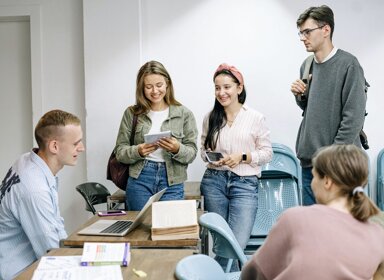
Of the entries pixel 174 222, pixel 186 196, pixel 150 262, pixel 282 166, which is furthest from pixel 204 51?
pixel 150 262

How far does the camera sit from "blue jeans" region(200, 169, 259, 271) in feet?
10.7

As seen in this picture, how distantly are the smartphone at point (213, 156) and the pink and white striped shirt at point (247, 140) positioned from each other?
0.22 ft

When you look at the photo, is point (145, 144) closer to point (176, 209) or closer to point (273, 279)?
point (176, 209)

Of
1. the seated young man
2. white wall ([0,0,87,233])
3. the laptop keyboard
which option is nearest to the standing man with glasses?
the laptop keyboard

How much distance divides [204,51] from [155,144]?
154cm

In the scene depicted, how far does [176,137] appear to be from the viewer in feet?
11.0

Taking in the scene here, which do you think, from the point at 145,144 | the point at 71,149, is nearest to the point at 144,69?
the point at 145,144

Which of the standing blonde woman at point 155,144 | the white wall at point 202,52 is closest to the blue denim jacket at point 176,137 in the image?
the standing blonde woman at point 155,144

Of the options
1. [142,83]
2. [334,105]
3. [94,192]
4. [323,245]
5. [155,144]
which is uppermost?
[142,83]

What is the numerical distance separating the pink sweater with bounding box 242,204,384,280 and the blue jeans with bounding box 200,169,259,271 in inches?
64.5

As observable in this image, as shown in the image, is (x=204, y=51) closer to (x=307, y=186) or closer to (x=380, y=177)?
(x=307, y=186)

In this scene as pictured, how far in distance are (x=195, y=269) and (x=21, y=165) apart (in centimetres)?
107

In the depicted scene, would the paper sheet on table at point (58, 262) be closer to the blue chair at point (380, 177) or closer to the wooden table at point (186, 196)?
the wooden table at point (186, 196)

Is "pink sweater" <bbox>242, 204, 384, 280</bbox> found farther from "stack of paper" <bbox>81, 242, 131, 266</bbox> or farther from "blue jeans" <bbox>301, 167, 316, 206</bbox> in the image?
"blue jeans" <bbox>301, 167, 316, 206</bbox>
